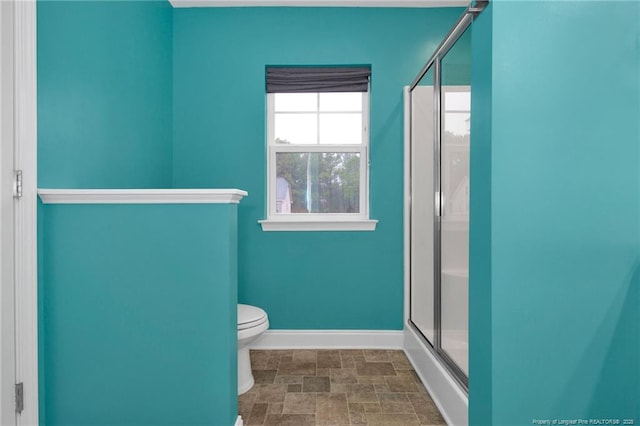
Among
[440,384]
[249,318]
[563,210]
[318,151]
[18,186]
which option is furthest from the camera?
[318,151]

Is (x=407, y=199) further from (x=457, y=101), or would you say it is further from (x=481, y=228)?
(x=481, y=228)

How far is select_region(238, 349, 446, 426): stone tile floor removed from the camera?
1.93 m

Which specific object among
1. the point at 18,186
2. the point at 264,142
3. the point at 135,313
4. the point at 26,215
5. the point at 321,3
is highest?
the point at 321,3

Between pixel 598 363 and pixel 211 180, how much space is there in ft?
8.18

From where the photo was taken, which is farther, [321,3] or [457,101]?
[321,3]

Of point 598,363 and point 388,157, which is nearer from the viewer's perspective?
point 598,363

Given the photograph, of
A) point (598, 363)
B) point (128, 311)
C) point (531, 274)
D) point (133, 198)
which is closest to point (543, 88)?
point (531, 274)

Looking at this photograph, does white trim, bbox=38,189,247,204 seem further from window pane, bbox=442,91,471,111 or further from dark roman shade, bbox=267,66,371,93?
dark roman shade, bbox=267,66,371,93

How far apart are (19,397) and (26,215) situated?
0.67 m

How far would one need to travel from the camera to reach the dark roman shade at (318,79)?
114 inches

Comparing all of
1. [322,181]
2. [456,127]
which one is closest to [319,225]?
[322,181]

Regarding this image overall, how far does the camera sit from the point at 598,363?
133 cm

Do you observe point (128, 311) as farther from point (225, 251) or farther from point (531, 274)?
point (531, 274)

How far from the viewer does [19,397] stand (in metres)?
1.44
